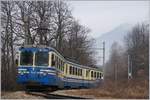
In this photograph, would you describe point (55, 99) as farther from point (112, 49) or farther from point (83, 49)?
point (112, 49)

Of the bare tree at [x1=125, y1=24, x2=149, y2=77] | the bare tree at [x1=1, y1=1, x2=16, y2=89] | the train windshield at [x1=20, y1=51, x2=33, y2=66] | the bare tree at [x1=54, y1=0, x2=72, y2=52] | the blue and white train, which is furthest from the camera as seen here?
the bare tree at [x1=125, y1=24, x2=149, y2=77]

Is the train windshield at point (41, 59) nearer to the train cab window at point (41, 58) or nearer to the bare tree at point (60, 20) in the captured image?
the train cab window at point (41, 58)

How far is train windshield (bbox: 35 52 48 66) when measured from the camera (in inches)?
1014

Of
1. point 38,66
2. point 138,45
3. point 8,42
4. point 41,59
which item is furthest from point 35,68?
point 138,45

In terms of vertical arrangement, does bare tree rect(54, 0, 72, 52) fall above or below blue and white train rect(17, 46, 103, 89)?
above

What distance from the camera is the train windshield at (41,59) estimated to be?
84.5ft

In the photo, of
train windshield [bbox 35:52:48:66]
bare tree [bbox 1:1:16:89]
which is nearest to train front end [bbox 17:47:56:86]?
train windshield [bbox 35:52:48:66]

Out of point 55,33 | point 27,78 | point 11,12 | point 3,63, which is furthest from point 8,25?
point 27,78

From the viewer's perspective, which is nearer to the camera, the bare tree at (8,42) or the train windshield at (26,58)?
the train windshield at (26,58)

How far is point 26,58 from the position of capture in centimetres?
2608

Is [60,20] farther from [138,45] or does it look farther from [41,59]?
[138,45]

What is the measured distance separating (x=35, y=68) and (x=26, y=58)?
95 centimetres

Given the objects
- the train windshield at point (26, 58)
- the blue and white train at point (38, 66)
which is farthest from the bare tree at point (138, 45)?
the train windshield at point (26, 58)

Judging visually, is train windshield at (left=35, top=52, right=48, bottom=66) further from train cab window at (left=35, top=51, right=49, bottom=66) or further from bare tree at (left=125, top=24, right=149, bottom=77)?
bare tree at (left=125, top=24, right=149, bottom=77)
